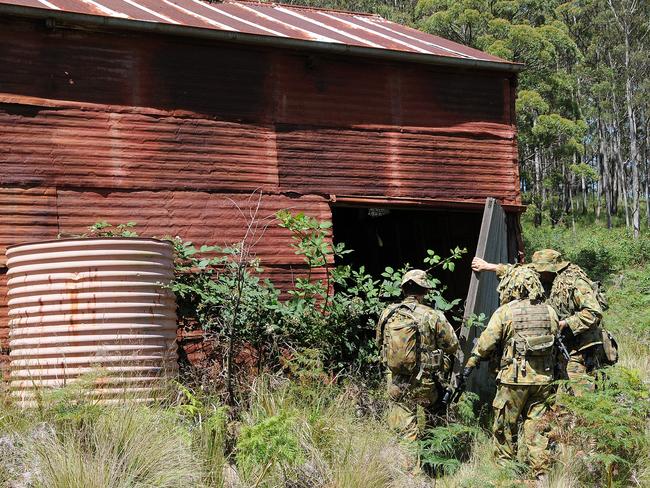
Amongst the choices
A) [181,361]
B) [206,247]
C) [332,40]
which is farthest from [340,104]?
[181,361]

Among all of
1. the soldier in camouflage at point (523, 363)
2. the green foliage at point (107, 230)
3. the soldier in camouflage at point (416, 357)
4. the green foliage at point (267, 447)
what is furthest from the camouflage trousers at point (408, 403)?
the green foliage at point (107, 230)

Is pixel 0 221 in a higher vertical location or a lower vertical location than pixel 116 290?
higher

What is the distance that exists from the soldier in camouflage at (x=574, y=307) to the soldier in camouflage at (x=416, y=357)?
1.00 metres

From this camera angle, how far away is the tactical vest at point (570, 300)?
304 inches

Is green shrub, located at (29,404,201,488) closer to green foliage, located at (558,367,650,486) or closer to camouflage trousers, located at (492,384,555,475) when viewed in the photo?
camouflage trousers, located at (492,384,555,475)

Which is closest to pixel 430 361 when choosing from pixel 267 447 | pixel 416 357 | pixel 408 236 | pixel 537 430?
pixel 416 357

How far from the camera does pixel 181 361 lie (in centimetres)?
777

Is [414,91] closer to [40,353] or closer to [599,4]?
[40,353]

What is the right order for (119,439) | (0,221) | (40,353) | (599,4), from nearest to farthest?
(119,439) < (40,353) < (0,221) < (599,4)

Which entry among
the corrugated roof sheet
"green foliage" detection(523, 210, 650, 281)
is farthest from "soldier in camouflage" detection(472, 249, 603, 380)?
"green foliage" detection(523, 210, 650, 281)

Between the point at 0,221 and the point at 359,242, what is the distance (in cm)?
738

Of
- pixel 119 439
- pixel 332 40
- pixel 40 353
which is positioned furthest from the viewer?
pixel 332 40

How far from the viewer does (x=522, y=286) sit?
Answer: 683 centimetres

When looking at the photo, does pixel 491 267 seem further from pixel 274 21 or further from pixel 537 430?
pixel 274 21
